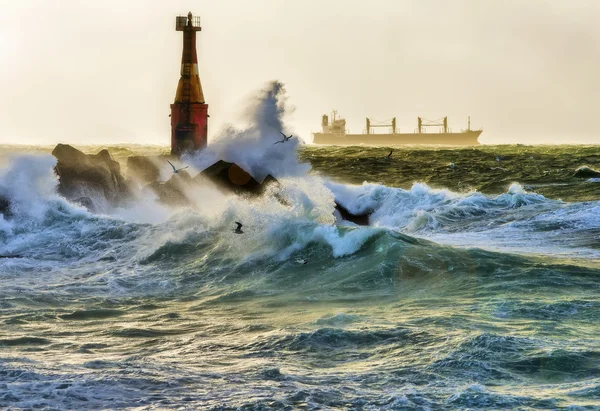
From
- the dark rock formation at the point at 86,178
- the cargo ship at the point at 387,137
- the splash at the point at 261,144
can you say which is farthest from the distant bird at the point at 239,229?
the cargo ship at the point at 387,137

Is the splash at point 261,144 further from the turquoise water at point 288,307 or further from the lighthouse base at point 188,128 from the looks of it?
the turquoise water at point 288,307

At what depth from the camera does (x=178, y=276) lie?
16.6m

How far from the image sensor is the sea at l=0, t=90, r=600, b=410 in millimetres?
9008

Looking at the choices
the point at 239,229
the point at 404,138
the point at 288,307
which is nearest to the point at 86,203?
the point at 239,229

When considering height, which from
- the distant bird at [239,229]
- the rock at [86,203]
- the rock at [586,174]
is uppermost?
the rock at [586,174]

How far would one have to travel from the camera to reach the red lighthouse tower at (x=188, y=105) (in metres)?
34.8

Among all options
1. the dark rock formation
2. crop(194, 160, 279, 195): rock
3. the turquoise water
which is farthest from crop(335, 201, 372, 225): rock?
the dark rock formation

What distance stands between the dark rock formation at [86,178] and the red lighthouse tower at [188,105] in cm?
662

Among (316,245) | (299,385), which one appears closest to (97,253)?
(316,245)

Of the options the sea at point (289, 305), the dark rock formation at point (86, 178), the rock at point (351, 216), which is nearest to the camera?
the sea at point (289, 305)

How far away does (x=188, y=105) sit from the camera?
35.1m

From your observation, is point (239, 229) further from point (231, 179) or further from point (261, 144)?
point (261, 144)

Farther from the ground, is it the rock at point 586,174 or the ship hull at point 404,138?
the ship hull at point 404,138

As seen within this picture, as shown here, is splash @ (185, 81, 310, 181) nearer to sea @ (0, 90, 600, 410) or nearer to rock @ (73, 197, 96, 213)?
sea @ (0, 90, 600, 410)
